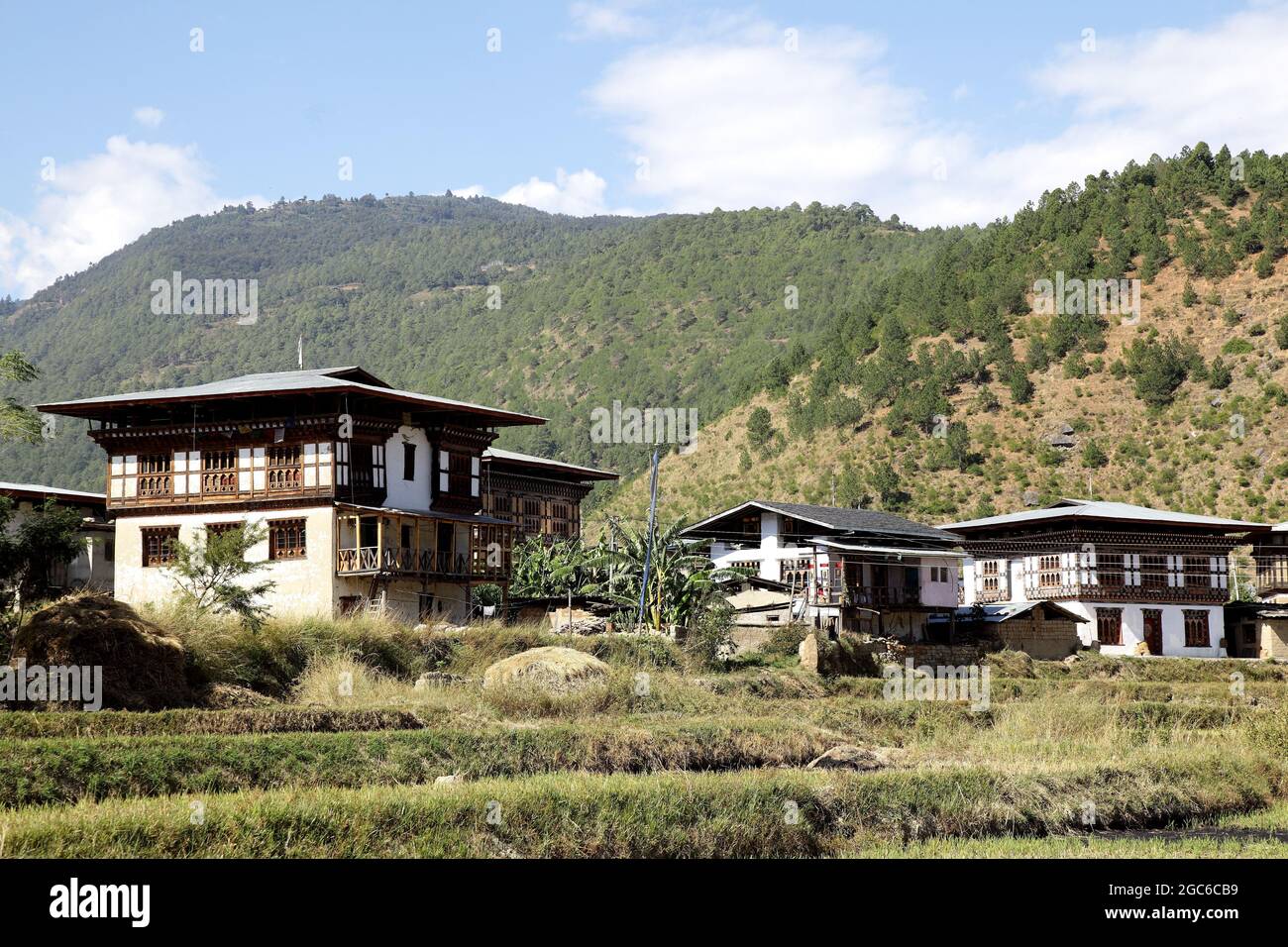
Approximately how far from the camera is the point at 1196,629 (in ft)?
213

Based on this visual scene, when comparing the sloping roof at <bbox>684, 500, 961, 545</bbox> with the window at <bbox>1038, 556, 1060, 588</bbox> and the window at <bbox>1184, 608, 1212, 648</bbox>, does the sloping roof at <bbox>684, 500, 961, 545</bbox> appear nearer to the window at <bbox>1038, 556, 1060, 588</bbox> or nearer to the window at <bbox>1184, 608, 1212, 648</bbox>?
the window at <bbox>1038, 556, 1060, 588</bbox>

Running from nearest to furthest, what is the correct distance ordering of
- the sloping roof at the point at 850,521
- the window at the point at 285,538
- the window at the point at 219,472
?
the window at the point at 285,538, the window at the point at 219,472, the sloping roof at the point at 850,521

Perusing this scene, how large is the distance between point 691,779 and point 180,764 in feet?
24.5

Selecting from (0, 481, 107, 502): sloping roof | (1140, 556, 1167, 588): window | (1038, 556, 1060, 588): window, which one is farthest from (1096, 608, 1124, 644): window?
(0, 481, 107, 502): sloping roof

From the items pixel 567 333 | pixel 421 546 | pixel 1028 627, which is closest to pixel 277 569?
pixel 421 546

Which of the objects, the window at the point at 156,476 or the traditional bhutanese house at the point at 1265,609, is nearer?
the window at the point at 156,476

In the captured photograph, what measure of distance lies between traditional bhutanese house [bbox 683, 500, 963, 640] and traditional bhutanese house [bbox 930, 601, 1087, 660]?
3.13 ft

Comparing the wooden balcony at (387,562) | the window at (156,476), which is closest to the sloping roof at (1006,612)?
the wooden balcony at (387,562)

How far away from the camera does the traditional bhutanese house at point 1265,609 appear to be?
64000 mm

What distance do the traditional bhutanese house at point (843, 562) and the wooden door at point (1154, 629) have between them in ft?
28.7

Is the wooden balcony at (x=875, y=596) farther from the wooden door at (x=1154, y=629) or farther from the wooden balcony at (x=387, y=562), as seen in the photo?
the wooden balcony at (x=387, y=562)

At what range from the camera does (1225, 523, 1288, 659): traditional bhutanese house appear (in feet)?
210

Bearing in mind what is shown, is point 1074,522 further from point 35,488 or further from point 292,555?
point 35,488

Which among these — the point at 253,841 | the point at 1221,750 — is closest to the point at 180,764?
the point at 253,841
